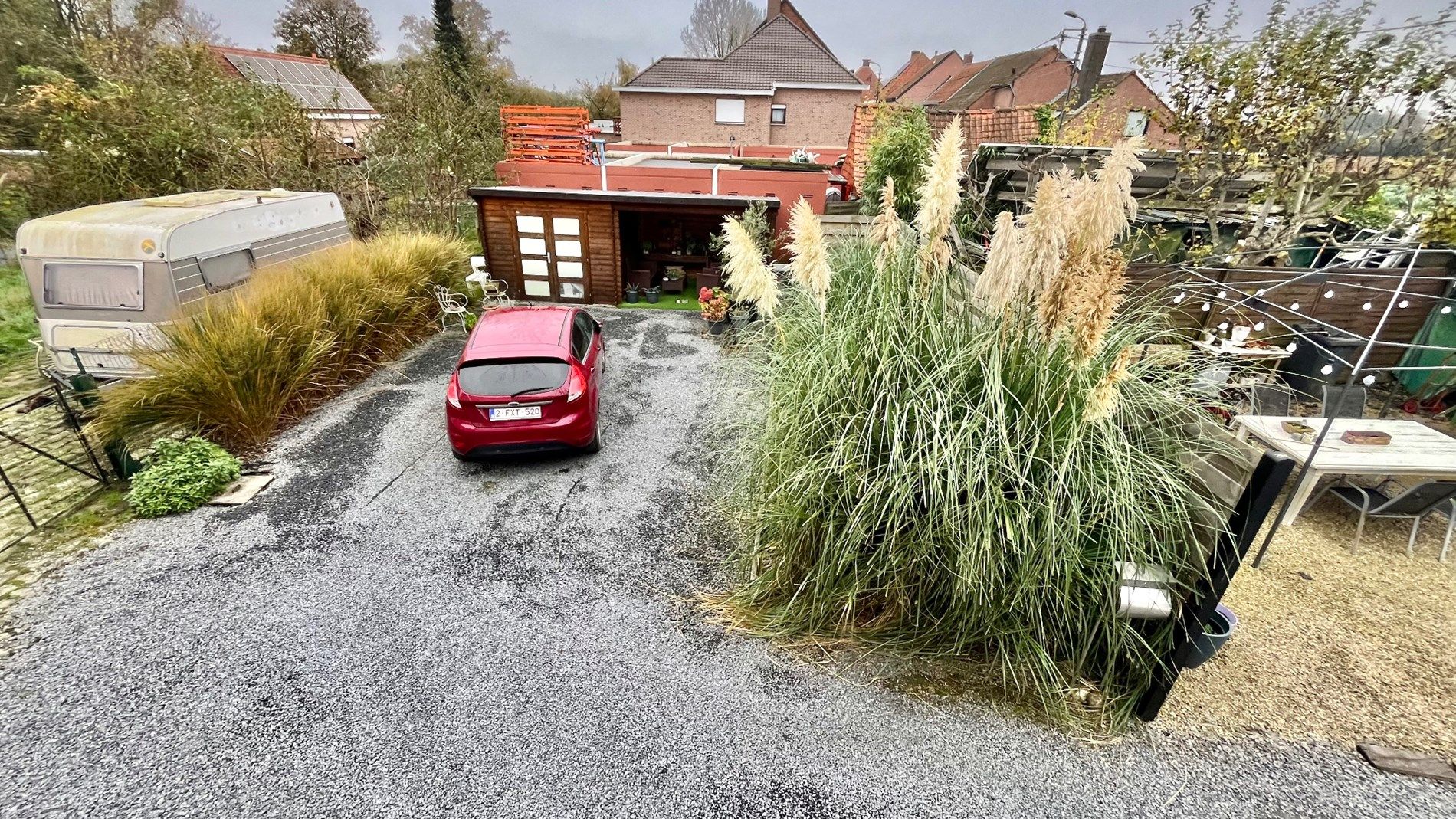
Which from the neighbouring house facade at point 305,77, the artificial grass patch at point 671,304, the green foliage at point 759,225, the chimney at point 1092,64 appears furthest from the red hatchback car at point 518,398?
the neighbouring house facade at point 305,77

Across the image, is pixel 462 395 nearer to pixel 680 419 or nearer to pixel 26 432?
pixel 680 419

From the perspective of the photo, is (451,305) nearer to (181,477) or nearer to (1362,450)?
(181,477)

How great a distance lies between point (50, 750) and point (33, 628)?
1.37 m

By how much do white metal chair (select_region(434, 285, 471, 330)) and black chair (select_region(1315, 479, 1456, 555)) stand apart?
1153 centimetres

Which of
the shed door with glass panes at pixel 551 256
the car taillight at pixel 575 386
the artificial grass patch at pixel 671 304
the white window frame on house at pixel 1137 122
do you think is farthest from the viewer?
the artificial grass patch at pixel 671 304

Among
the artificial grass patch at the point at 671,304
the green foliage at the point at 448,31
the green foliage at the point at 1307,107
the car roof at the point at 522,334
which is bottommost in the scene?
the artificial grass patch at the point at 671,304

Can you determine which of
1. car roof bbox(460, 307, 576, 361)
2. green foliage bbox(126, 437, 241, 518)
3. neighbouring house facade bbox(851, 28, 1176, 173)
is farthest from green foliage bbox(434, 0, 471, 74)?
green foliage bbox(126, 437, 241, 518)

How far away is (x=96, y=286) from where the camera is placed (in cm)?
649

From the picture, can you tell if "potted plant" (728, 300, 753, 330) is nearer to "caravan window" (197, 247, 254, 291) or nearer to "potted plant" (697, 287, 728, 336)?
"potted plant" (697, 287, 728, 336)

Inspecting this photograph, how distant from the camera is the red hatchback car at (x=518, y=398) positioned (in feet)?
18.0

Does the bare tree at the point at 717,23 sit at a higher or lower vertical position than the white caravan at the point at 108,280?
higher

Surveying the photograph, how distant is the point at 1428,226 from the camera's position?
600 centimetres

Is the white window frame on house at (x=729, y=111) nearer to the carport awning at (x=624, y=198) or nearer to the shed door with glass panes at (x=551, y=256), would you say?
the carport awning at (x=624, y=198)

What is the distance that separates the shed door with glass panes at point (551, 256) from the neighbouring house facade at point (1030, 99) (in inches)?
275
